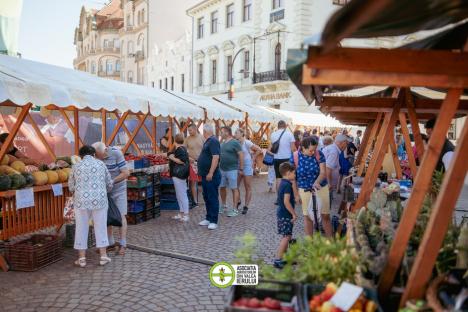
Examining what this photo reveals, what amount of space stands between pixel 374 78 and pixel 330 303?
4.25 feet

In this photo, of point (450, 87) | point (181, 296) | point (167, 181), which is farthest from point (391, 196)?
point (167, 181)

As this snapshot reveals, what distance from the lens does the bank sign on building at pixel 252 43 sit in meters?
28.9

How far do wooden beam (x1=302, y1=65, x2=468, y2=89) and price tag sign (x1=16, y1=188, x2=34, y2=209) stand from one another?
4904mm

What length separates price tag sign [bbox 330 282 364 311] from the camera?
2.41 m

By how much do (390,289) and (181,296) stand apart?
2.50 meters

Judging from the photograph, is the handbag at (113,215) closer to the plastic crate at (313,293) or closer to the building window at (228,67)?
the plastic crate at (313,293)

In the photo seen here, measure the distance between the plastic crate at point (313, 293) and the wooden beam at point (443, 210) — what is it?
27 cm

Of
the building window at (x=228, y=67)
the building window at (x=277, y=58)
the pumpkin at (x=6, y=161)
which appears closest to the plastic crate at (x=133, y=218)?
the pumpkin at (x=6, y=161)

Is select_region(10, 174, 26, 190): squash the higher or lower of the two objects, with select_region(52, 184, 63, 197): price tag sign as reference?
higher

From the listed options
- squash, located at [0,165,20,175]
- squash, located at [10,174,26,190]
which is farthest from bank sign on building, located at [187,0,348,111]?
squash, located at [10,174,26,190]

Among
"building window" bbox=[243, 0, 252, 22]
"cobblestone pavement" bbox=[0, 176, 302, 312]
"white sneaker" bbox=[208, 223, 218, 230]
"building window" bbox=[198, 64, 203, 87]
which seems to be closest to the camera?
"cobblestone pavement" bbox=[0, 176, 302, 312]

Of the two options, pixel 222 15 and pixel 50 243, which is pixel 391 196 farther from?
pixel 222 15

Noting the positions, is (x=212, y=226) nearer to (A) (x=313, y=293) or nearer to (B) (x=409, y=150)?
(B) (x=409, y=150)

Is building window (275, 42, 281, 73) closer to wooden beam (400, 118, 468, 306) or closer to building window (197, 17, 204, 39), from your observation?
building window (197, 17, 204, 39)
